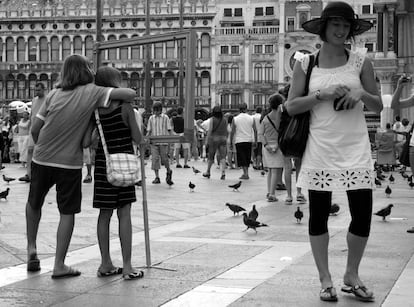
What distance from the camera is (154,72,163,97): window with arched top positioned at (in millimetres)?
67431

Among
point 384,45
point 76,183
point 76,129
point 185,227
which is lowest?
point 185,227

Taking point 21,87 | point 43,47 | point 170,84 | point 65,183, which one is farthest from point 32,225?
point 43,47

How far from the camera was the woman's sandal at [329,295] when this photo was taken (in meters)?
5.05

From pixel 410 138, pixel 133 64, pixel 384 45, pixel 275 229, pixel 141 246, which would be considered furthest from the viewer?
pixel 133 64

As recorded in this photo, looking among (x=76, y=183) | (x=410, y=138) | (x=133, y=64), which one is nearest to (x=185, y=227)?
(x=410, y=138)

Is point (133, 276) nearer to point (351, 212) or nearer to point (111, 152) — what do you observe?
point (111, 152)

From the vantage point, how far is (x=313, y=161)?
17.0 feet

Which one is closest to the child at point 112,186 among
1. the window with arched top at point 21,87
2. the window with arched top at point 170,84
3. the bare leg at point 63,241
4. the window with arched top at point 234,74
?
the bare leg at point 63,241

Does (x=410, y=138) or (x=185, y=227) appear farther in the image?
(x=185, y=227)

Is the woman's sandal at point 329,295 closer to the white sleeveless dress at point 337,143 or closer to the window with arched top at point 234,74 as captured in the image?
the white sleeveless dress at point 337,143

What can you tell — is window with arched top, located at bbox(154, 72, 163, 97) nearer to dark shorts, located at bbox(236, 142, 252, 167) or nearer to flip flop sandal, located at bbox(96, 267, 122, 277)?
dark shorts, located at bbox(236, 142, 252, 167)

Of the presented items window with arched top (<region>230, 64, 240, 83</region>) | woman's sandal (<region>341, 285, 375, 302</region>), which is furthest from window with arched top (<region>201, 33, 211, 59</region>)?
woman's sandal (<region>341, 285, 375, 302</region>)

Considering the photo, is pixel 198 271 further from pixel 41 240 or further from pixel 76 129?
pixel 41 240

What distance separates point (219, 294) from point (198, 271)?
0.83 meters
